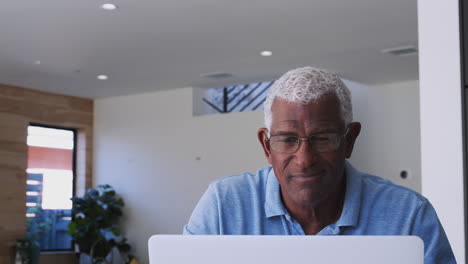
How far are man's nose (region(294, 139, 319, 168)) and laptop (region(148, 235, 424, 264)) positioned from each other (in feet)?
1.17

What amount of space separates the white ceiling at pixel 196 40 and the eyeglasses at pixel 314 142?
205 inches

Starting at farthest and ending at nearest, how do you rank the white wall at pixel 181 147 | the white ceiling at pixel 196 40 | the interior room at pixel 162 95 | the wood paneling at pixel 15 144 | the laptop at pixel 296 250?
the wood paneling at pixel 15 144 < the white wall at pixel 181 147 < the interior room at pixel 162 95 < the white ceiling at pixel 196 40 < the laptop at pixel 296 250

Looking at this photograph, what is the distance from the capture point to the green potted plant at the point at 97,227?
1098 cm

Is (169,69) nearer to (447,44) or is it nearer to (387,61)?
(387,61)

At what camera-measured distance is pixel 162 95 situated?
11.2 m

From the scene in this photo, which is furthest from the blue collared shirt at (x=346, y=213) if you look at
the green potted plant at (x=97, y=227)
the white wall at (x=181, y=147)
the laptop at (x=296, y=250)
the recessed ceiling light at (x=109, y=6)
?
the green potted plant at (x=97, y=227)

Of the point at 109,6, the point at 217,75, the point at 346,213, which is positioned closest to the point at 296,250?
the point at 346,213

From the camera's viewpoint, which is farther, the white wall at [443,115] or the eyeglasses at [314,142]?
the white wall at [443,115]

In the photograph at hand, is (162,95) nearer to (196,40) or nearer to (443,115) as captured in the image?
(196,40)

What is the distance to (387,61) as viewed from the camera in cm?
889

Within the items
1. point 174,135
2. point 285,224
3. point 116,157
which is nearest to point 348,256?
point 285,224

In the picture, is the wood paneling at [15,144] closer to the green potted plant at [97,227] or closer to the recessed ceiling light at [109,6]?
the green potted plant at [97,227]

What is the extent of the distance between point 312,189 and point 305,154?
0.09 metres

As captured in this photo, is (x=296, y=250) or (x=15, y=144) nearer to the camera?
(x=296, y=250)
